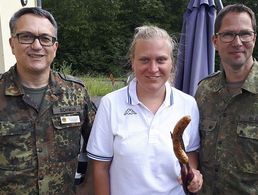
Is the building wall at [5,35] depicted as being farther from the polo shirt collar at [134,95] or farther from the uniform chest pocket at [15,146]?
the polo shirt collar at [134,95]

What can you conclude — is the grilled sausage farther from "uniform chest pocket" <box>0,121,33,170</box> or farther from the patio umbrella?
the patio umbrella

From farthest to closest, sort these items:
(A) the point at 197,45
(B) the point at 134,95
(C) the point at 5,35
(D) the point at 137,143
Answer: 1. (C) the point at 5,35
2. (A) the point at 197,45
3. (B) the point at 134,95
4. (D) the point at 137,143

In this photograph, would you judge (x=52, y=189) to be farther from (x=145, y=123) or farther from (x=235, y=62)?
(x=235, y=62)

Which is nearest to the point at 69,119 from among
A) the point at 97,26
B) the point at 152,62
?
the point at 152,62

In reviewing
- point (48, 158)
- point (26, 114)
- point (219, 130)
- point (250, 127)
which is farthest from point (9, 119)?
point (250, 127)

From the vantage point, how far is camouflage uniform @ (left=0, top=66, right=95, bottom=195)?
2.37 metres

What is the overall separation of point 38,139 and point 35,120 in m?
0.12

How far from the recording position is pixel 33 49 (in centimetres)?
238

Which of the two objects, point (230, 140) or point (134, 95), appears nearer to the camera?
point (134, 95)

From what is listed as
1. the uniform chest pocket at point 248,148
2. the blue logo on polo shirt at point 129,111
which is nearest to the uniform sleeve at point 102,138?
the blue logo on polo shirt at point 129,111

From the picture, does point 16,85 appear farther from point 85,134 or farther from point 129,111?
point 129,111

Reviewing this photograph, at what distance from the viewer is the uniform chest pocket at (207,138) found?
258 centimetres

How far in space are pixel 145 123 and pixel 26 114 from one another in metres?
0.76

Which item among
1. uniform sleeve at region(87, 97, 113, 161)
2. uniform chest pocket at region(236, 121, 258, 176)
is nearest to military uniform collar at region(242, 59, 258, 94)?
uniform chest pocket at region(236, 121, 258, 176)
